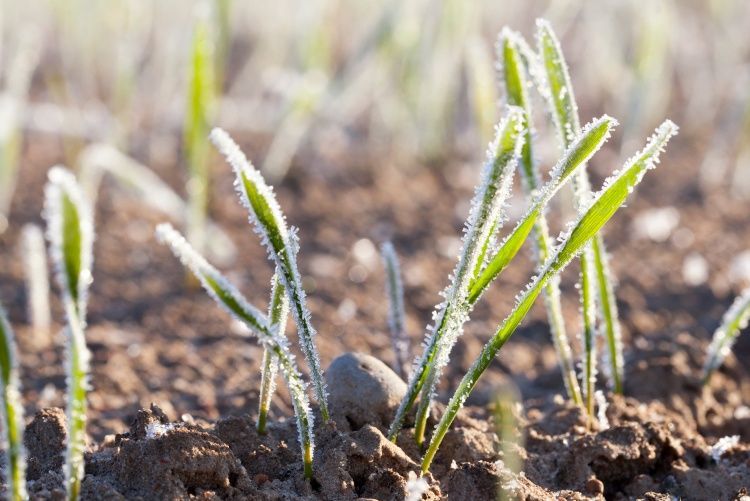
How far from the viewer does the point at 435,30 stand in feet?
9.71

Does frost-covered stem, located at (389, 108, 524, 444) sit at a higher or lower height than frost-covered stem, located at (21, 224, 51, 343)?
lower

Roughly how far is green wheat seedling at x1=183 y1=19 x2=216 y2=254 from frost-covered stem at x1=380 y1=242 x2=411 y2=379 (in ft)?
2.68

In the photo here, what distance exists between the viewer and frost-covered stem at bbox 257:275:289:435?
109 centimetres

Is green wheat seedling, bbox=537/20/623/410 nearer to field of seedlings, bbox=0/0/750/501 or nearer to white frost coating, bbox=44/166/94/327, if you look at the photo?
field of seedlings, bbox=0/0/750/501

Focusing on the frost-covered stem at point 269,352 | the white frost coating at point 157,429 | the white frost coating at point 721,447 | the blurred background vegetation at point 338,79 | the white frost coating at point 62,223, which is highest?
the blurred background vegetation at point 338,79

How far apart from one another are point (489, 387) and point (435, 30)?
1.65 metres

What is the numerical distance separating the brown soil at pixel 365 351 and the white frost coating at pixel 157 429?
1 centimetres

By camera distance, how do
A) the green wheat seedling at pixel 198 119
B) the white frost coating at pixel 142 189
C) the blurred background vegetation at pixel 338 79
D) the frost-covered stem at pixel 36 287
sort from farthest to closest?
1. the blurred background vegetation at pixel 338 79
2. the white frost coating at pixel 142 189
3. the green wheat seedling at pixel 198 119
4. the frost-covered stem at pixel 36 287

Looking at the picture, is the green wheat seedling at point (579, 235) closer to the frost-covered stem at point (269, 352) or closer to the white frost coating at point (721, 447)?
the frost-covered stem at point (269, 352)

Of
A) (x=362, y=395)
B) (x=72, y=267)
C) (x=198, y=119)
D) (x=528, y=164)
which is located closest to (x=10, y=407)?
(x=72, y=267)

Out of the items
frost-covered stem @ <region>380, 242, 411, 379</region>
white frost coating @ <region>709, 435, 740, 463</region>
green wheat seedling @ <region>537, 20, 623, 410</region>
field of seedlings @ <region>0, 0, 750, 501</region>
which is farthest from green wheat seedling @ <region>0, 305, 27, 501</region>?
white frost coating @ <region>709, 435, 740, 463</region>

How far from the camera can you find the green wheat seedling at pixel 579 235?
38.5 inches

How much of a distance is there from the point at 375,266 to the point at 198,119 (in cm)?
59

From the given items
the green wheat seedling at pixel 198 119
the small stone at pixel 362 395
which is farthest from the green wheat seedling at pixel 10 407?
the green wheat seedling at pixel 198 119
